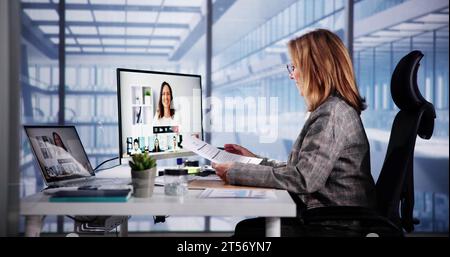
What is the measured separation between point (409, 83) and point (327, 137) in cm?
43

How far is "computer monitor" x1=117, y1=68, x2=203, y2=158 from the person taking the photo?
2.45 meters

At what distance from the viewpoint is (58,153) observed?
7.47ft

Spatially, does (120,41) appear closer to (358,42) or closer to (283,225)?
(358,42)

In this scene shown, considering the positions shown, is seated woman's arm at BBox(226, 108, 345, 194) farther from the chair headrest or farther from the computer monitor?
the computer monitor

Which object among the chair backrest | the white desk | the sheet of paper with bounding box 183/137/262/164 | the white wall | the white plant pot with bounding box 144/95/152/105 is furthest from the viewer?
the white plant pot with bounding box 144/95/152/105

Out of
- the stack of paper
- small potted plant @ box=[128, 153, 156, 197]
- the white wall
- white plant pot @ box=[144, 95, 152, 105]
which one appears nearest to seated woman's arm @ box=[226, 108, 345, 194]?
small potted plant @ box=[128, 153, 156, 197]

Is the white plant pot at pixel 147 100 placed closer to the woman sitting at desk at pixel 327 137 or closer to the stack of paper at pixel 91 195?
the woman sitting at desk at pixel 327 137

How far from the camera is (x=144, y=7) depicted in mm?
5074

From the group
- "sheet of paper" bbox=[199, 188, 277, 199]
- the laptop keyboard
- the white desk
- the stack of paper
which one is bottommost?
the white desk

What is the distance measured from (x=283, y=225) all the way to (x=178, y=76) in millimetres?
1051

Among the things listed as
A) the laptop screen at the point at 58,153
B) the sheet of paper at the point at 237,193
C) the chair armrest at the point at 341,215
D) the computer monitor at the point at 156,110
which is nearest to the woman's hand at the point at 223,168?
the sheet of paper at the point at 237,193

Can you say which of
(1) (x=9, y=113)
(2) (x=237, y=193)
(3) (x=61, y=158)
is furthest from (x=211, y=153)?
(1) (x=9, y=113)

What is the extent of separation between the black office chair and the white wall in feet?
3.45

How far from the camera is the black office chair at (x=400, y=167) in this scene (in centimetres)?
202
